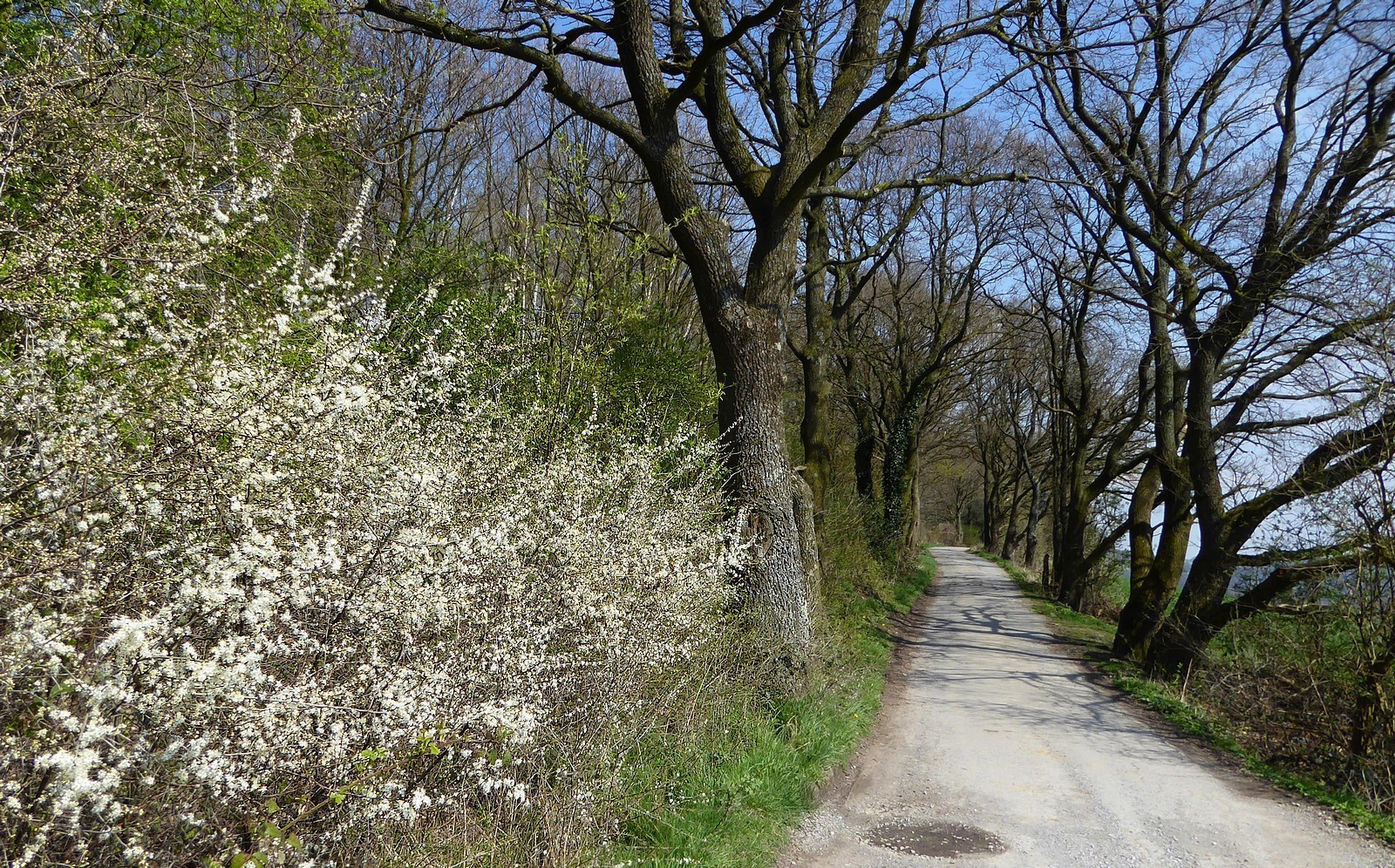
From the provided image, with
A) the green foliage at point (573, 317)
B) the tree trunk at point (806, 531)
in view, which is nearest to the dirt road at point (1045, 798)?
the tree trunk at point (806, 531)

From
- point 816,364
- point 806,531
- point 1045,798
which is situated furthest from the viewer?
point 816,364

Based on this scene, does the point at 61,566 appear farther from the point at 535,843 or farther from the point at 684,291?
the point at 684,291

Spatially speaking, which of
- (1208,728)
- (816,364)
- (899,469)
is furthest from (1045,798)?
(899,469)

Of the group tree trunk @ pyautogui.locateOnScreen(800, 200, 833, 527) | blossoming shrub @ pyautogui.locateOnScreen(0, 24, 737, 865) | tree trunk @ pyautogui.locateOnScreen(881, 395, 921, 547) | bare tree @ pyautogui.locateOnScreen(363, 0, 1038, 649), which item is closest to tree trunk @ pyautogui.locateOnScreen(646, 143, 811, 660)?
bare tree @ pyautogui.locateOnScreen(363, 0, 1038, 649)

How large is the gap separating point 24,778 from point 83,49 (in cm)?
377

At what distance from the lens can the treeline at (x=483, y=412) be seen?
109 inches

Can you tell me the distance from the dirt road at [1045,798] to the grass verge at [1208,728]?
0.23m

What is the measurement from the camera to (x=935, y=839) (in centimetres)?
→ 502

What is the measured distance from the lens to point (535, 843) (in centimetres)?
384

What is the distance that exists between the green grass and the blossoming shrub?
0.50 m

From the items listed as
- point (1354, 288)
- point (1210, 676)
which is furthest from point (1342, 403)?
point (1210, 676)

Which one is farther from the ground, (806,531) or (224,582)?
(806,531)

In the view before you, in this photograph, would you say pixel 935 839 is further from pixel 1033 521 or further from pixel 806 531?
pixel 1033 521

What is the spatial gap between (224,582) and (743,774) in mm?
3749
